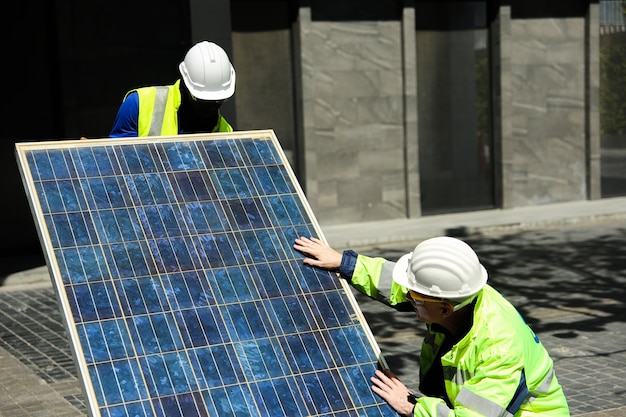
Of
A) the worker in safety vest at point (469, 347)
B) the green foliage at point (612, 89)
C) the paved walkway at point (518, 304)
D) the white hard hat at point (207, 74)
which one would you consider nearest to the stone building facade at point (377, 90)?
the green foliage at point (612, 89)

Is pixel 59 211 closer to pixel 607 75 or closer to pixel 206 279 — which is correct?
pixel 206 279

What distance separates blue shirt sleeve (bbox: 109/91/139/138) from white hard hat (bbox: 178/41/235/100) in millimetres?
455

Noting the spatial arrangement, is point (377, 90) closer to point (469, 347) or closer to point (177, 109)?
point (177, 109)

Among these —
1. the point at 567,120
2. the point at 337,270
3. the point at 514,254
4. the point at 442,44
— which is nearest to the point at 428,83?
the point at 442,44

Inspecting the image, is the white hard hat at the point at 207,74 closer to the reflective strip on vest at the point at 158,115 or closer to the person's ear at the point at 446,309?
the reflective strip on vest at the point at 158,115

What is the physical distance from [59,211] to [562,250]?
11258 mm

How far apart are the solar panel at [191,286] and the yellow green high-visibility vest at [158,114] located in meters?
1.09

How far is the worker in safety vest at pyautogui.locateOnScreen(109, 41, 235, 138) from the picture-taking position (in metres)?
5.80

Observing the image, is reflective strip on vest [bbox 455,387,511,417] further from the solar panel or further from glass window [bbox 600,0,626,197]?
glass window [bbox 600,0,626,197]

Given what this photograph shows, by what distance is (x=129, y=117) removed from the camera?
20.1 feet

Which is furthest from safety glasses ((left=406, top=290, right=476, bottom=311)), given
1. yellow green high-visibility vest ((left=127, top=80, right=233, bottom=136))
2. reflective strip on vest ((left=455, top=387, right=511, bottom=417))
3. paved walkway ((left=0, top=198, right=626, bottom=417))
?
paved walkway ((left=0, top=198, right=626, bottom=417))

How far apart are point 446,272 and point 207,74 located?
2.37 meters

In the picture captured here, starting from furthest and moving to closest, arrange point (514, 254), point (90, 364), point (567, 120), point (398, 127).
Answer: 1. point (567, 120)
2. point (398, 127)
3. point (514, 254)
4. point (90, 364)

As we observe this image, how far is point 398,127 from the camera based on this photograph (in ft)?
57.7
